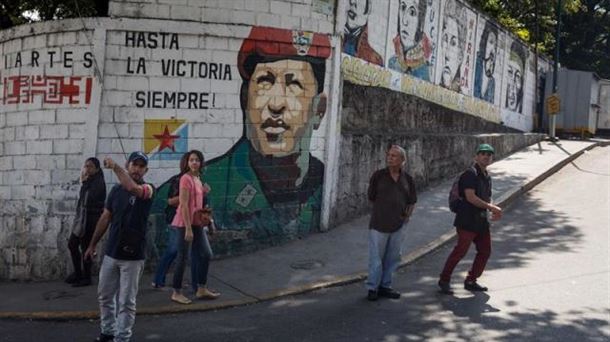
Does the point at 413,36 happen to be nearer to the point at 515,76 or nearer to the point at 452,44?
the point at 452,44

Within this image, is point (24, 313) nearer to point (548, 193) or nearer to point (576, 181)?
point (548, 193)

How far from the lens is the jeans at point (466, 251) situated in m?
7.02

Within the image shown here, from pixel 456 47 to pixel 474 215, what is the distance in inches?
432

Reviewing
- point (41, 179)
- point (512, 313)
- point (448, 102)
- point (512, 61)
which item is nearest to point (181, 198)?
point (41, 179)

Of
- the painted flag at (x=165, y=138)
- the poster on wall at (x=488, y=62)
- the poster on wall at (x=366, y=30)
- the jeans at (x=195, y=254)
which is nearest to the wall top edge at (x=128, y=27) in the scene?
the painted flag at (x=165, y=138)

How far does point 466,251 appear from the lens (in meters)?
7.08

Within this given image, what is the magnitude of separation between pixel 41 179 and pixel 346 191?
4.58 meters

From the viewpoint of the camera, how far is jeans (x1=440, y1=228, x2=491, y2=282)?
7016 millimetres

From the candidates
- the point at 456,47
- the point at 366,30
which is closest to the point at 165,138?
the point at 366,30

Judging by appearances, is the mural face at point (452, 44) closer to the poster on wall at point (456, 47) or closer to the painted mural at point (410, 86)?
the poster on wall at point (456, 47)

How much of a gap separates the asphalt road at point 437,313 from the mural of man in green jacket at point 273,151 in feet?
6.33

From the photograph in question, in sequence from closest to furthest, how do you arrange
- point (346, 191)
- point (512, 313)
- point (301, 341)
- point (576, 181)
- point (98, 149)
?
point (301, 341) → point (512, 313) → point (98, 149) → point (346, 191) → point (576, 181)

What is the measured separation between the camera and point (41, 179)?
8.16 meters

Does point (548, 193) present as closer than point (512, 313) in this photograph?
No
